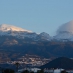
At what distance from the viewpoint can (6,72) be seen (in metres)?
133

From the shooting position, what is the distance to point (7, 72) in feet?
435

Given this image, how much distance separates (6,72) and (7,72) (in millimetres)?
692

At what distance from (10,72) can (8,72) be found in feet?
7.68

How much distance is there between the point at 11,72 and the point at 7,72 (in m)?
2.76

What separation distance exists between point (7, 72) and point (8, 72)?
11.5 inches

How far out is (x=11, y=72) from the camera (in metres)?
130

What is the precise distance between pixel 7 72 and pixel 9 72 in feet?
5.31

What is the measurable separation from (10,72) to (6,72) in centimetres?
323

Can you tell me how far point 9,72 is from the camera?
131 meters

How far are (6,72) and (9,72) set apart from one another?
231cm

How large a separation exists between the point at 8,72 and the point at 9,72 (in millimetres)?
1417

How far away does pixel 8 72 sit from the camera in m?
132
